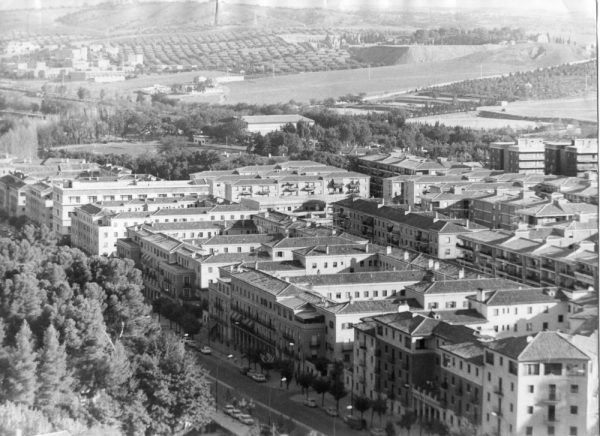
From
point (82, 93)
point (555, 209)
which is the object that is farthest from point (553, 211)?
point (82, 93)

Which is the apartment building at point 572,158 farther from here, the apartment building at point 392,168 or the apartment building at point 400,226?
the apartment building at point 400,226

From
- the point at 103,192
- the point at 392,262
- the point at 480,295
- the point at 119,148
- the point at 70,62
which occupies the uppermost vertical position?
the point at 70,62

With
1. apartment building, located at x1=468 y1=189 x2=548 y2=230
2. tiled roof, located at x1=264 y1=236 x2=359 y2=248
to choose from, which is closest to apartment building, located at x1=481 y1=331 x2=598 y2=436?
tiled roof, located at x1=264 y1=236 x2=359 y2=248

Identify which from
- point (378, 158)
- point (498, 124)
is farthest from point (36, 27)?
point (498, 124)

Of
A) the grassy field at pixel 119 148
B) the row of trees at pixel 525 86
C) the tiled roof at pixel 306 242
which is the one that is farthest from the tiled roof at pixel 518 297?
the grassy field at pixel 119 148

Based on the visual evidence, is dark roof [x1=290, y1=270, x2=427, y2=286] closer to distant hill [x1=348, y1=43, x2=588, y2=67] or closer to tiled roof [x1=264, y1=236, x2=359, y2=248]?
tiled roof [x1=264, y1=236, x2=359, y2=248]

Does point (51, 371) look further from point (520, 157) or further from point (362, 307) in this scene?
point (520, 157)
